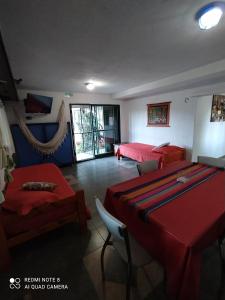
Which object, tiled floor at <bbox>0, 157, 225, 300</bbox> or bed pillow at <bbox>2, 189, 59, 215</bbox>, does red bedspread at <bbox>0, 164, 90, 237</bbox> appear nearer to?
bed pillow at <bbox>2, 189, 59, 215</bbox>

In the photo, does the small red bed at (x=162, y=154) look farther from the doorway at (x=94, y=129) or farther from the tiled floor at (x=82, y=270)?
the tiled floor at (x=82, y=270)

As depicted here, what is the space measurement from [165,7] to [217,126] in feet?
14.3

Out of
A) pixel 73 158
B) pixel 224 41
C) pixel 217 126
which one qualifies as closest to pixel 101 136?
pixel 73 158

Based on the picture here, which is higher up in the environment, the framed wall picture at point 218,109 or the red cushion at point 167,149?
the framed wall picture at point 218,109

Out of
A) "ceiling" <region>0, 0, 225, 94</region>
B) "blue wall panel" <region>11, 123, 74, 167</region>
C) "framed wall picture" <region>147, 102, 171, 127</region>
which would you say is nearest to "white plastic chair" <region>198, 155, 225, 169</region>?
"ceiling" <region>0, 0, 225, 94</region>

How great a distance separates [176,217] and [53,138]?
3.69 m

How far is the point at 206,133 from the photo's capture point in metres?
4.12

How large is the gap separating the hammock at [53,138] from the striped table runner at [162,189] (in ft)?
10.2

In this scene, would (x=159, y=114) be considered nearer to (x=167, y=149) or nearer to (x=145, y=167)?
(x=167, y=149)

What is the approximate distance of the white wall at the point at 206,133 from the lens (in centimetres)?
372

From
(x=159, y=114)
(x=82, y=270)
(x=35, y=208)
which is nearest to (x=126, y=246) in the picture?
(x=82, y=270)

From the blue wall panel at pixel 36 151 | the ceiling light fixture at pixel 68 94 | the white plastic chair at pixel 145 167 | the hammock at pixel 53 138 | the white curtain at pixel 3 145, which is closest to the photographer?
the white curtain at pixel 3 145

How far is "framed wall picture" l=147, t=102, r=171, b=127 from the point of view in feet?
13.7

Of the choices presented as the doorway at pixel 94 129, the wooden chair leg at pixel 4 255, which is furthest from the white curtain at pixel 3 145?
the doorway at pixel 94 129
